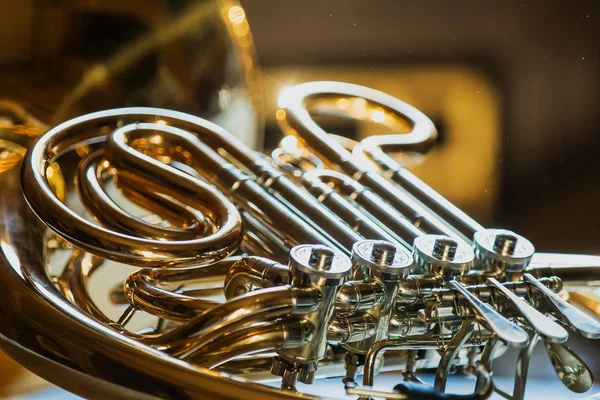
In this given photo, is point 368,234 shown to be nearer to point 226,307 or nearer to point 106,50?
point 226,307

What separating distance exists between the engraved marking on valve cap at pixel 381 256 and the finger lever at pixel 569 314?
0.25 feet

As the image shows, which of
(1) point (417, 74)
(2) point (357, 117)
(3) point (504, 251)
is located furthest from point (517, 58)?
(3) point (504, 251)

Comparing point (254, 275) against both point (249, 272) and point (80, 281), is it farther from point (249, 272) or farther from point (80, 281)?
point (80, 281)

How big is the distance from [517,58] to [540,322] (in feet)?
1.79

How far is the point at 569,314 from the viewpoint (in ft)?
1.40

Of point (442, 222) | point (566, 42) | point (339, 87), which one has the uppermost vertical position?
point (566, 42)

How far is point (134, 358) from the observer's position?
41 cm

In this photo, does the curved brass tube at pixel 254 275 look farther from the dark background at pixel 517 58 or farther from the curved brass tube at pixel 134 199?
the dark background at pixel 517 58

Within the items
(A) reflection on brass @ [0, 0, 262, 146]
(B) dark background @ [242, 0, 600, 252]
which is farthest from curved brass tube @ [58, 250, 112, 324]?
(B) dark background @ [242, 0, 600, 252]

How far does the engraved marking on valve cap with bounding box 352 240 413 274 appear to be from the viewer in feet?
1.48

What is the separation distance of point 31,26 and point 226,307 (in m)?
0.27

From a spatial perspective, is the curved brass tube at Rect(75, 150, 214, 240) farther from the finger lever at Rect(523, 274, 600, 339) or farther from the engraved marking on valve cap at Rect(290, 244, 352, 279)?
the finger lever at Rect(523, 274, 600, 339)

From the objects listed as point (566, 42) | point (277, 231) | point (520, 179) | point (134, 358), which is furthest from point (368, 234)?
point (566, 42)

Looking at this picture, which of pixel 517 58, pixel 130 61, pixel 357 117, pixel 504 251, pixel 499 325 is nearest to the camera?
pixel 499 325
